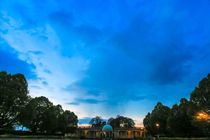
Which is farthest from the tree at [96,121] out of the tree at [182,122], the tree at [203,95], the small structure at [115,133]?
the tree at [203,95]

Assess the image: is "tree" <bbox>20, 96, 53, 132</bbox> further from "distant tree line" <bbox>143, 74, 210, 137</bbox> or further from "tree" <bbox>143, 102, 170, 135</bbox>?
"tree" <bbox>143, 102, 170, 135</bbox>

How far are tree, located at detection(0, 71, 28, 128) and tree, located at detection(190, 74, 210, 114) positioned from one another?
4198cm

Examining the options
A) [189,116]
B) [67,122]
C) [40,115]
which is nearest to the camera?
[189,116]

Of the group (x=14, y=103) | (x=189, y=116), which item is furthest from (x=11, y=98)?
(x=189, y=116)

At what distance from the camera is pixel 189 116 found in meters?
37.1

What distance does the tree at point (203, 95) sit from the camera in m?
33.5

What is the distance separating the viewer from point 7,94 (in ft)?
122

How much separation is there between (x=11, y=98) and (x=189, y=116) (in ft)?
141

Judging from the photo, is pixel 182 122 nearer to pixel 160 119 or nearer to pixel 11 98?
pixel 160 119

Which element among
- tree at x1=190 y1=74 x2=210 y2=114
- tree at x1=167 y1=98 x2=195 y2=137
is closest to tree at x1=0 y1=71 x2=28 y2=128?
tree at x1=190 y1=74 x2=210 y2=114

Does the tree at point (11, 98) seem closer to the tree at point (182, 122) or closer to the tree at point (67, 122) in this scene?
the tree at point (67, 122)

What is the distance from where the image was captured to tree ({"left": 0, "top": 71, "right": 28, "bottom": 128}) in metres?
37.2

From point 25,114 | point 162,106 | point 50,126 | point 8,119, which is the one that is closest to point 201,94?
point 162,106

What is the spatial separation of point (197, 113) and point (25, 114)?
41.6 m
